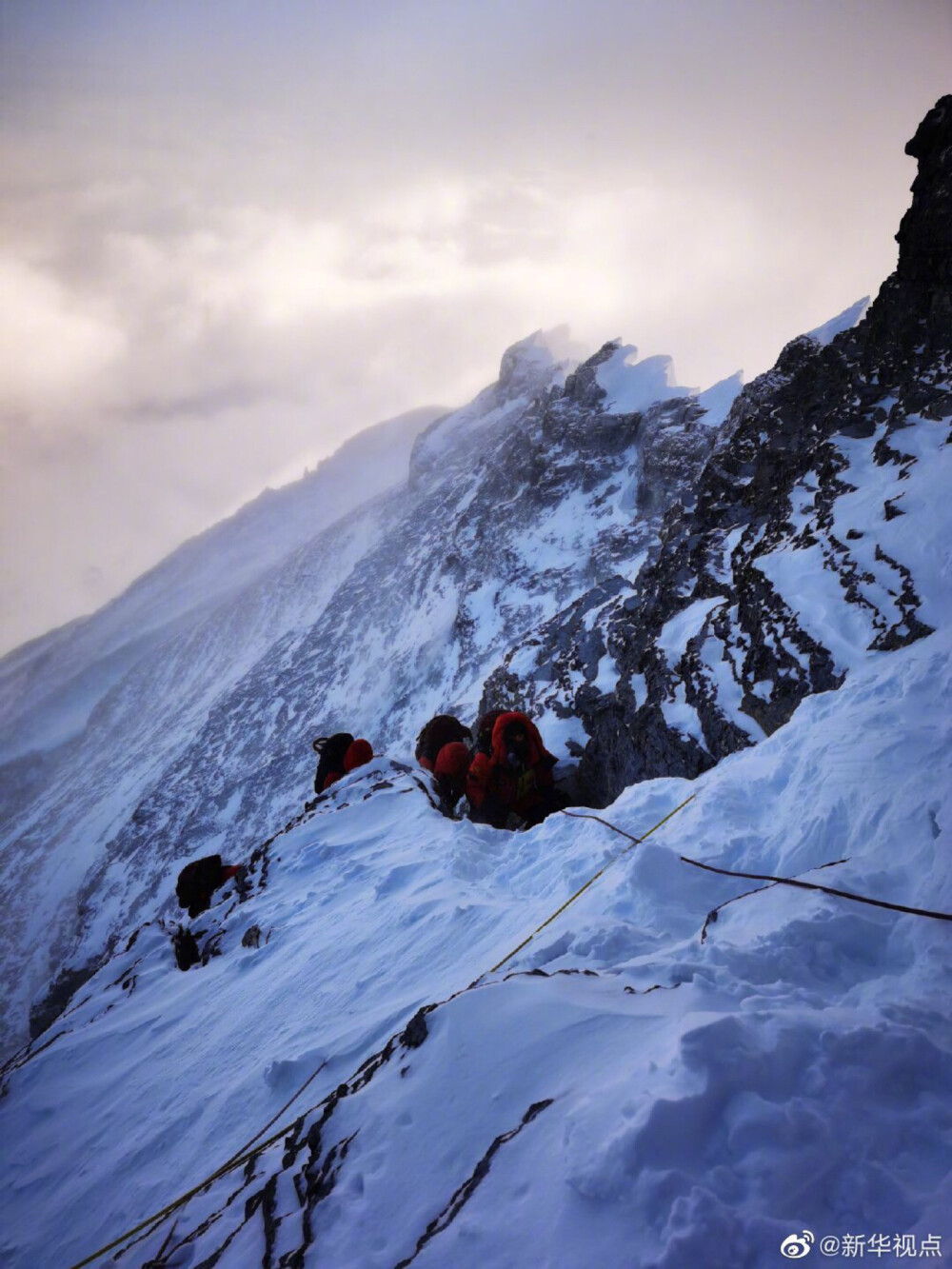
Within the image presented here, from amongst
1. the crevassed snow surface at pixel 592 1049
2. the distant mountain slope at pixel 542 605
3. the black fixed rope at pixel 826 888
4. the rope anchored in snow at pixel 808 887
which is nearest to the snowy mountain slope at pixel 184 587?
the distant mountain slope at pixel 542 605

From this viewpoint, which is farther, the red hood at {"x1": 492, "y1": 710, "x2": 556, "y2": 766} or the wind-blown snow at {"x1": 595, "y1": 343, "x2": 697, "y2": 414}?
the wind-blown snow at {"x1": 595, "y1": 343, "x2": 697, "y2": 414}

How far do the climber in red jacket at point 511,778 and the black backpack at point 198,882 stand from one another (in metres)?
4.60

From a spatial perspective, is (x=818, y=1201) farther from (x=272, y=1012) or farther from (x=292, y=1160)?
(x=272, y=1012)

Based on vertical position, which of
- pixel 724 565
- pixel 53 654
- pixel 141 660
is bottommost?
pixel 724 565

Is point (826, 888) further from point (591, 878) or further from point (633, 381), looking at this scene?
point (633, 381)

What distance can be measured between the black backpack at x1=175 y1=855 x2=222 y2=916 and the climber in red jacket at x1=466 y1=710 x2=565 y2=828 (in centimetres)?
460

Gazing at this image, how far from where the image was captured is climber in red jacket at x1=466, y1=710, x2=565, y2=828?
9.83 metres

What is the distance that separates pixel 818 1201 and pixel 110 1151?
16.1ft

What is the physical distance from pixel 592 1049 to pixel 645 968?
2.38 feet

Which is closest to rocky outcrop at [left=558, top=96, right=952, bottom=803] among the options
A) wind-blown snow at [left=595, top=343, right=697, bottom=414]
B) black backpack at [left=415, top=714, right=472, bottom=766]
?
black backpack at [left=415, top=714, right=472, bottom=766]

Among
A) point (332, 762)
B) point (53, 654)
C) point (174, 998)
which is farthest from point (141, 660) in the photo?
point (174, 998)

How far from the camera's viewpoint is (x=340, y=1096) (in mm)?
3154

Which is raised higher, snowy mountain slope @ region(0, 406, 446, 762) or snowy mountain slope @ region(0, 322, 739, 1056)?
snowy mountain slope @ region(0, 406, 446, 762)

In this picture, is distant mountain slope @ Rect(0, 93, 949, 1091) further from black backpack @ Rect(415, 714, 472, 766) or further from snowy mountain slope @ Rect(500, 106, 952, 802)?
black backpack @ Rect(415, 714, 472, 766)
